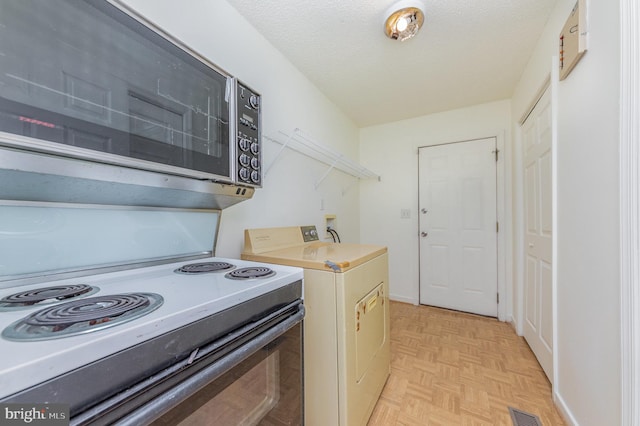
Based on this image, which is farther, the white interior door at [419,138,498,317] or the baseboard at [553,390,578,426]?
the white interior door at [419,138,498,317]

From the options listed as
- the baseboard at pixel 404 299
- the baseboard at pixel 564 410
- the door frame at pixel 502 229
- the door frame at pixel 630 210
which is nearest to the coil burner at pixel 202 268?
the door frame at pixel 630 210

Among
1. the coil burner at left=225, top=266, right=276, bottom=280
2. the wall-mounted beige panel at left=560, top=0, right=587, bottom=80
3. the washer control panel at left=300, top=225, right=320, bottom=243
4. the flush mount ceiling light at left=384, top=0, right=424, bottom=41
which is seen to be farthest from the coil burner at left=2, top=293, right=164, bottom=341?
the wall-mounted beige panel at left=560, top=0, right=587, bottom=80

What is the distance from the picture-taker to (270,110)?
1.81 m

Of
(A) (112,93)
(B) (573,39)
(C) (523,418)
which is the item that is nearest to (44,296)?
(A) (112,93)

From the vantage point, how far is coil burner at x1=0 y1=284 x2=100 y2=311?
610 mm

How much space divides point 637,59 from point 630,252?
67 cm

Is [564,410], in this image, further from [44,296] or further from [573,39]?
[44,296]

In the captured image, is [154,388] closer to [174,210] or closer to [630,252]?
[174,210]

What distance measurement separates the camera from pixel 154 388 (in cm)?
51

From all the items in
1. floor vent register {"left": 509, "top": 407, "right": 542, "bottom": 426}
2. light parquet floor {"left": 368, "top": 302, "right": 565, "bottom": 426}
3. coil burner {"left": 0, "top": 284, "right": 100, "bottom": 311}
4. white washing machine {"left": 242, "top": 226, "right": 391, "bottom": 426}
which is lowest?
light parquet floor {"left": 368, "top": 302, "right": 565, "bottom": 426}

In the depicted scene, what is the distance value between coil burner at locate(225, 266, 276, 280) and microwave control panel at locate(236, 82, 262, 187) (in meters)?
0.39

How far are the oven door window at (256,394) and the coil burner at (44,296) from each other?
440mm

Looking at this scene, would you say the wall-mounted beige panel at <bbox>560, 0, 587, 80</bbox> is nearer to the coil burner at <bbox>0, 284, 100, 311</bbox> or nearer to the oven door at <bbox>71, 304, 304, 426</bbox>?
the oven door at <bbox>71, 304, 304, 426</bbox>

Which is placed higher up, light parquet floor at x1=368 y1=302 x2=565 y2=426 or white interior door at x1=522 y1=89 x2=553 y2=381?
white interior door at x1=522 y1=89 x2=553 y2=381
